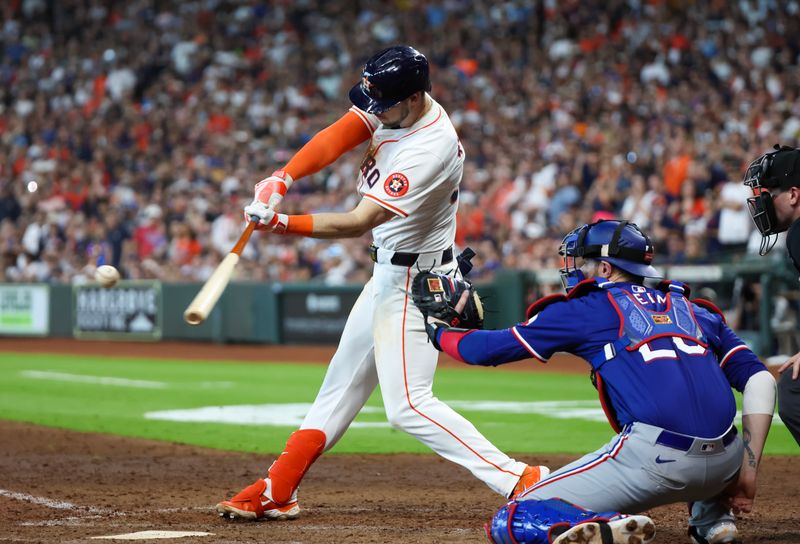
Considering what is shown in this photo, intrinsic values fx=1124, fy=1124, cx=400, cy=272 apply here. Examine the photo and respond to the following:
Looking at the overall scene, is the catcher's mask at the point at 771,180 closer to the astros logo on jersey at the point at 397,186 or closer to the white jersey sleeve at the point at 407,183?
the white jersey sleeve at the point at 407,183

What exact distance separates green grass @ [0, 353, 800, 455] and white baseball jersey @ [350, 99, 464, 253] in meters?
3.07

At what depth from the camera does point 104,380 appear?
1376 cm

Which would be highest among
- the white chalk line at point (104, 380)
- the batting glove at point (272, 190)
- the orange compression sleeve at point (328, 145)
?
the orange compression sleeve at point (328, 145)

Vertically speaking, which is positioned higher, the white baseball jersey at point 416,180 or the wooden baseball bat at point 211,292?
the white baseball jersey at point 416,180

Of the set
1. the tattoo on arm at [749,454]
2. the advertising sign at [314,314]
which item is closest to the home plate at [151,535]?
the tattoo on arm at [749,454]

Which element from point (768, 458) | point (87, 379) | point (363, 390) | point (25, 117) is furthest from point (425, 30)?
point (363, 390)

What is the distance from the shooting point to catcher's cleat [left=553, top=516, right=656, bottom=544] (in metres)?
3.79

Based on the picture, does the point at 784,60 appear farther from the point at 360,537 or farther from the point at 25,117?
the point at 25,117

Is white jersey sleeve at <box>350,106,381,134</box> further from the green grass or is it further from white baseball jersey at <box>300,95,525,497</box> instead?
the green grass

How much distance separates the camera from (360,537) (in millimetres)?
4766

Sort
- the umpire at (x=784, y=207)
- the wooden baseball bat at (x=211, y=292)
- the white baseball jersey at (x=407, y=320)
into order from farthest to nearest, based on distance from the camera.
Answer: the white baseball jersey at (x=407, y=320) → the umpire at (x=784, y=207) → the wooden baseball bat at (x=211, y=292)

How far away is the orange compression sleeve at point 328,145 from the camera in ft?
17.3

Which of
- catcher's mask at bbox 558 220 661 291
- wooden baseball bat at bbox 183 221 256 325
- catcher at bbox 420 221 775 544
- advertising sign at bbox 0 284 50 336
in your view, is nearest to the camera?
catcher at bbox 420 221 775 544

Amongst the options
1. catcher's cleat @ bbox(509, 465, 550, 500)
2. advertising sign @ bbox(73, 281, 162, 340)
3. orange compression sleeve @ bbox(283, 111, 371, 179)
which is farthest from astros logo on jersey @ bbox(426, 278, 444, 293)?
advertising sign @ bbox(73, 281, 162, 340)
